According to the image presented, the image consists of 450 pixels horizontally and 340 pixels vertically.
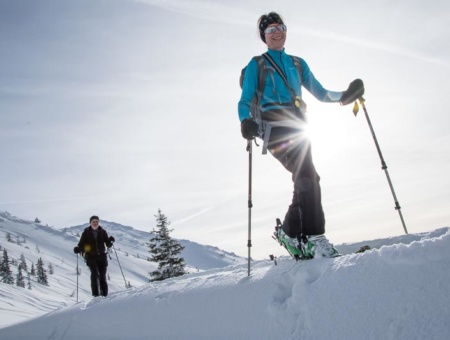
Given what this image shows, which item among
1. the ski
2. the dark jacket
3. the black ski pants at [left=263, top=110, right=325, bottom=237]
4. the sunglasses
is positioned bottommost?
the ski

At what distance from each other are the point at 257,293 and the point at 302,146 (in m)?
1.71

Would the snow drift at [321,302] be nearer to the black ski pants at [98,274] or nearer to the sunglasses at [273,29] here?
the sunglasses at [273,29]

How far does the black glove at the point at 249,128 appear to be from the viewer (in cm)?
401

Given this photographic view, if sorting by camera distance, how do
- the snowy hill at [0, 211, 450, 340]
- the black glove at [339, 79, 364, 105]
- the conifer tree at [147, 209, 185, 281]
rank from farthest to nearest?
the conifer tree at [147, 209, 185, 281], the black glove at [339, 79, 364, 105], the snowy hill at [0, 211, 450, 340]

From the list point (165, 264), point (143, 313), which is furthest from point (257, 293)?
point (165, 264)

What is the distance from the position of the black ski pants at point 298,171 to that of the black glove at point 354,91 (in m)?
0.75

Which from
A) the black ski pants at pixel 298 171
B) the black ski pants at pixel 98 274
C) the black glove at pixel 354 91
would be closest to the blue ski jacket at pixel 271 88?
the black ski pants at pixel 298 171

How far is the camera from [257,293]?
3582mm

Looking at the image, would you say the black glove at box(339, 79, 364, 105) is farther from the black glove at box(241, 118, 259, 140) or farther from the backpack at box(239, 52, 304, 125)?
the black glove at box(241, 118, 259, 140)

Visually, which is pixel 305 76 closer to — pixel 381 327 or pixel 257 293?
pixel 257 293

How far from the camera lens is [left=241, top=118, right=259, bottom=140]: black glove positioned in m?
4.01

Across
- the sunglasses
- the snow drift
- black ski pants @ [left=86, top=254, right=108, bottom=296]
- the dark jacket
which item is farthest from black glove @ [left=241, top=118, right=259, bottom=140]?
black ski pants @ [left=86, top=254, right=108, bottom=296]

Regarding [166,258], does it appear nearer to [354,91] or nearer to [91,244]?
[91,244]

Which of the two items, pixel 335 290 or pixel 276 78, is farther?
pixel 276 78
